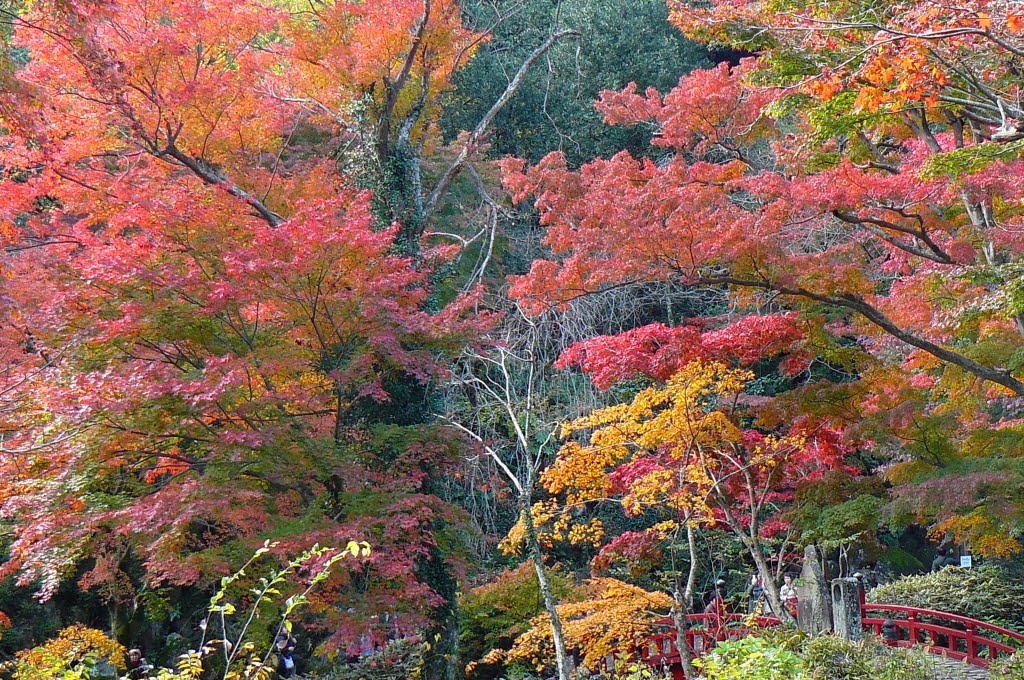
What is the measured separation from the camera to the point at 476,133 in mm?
13141

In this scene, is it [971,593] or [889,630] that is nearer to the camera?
[889,630]

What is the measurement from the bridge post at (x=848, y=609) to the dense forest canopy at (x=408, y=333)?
1.62ft

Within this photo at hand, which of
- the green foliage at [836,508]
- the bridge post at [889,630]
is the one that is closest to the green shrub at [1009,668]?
the bridge post at [889,630]

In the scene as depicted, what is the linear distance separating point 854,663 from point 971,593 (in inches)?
255

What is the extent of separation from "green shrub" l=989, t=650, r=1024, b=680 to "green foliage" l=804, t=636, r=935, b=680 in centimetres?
61

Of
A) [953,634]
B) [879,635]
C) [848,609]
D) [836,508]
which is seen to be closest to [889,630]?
[879,635]

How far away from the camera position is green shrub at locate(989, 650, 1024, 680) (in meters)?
7.78

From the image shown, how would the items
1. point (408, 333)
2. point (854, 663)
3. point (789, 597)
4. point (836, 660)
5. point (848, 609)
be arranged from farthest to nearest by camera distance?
1. point (789, 597)
2. point (408, 333)
3. point (848, 609)
4. point (836, 660)
5. point (854, 663)

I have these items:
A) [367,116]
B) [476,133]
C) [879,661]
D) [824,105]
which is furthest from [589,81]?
[879,661]

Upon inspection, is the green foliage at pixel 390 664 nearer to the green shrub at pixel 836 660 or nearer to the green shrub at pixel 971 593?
the green shrub at pixel 836 660

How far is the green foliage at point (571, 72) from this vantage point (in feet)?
60.9

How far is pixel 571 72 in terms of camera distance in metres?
19.4

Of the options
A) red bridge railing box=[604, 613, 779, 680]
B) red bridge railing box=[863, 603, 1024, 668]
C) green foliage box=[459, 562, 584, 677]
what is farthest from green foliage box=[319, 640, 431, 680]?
red bridge railing box=[863, 603, 1024, 668]

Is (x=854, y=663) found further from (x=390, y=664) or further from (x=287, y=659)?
(x=287, y=659)
